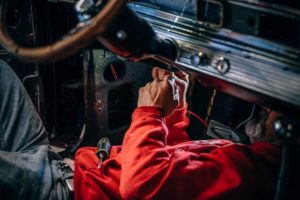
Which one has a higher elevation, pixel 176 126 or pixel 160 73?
pixel 160 73

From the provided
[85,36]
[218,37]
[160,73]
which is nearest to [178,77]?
[160,73]

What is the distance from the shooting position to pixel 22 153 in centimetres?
209

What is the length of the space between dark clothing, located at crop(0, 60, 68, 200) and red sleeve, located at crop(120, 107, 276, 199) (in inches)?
19.0

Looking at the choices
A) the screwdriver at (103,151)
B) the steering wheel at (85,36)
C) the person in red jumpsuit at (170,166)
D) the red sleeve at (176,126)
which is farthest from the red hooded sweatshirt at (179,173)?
the steering wheel at (85,36)

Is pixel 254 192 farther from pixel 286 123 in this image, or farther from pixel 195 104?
pixel 195 104

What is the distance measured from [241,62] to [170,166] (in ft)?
1.84

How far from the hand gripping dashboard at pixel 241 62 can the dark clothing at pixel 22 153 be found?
3.09 ft

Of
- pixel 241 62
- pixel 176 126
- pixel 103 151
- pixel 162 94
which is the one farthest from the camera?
pixel 176 126

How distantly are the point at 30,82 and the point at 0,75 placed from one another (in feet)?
1.57

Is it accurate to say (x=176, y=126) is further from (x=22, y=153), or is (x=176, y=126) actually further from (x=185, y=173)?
(x=22, y=153)

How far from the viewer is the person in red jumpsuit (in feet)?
5.39

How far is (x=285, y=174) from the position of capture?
1.34 metres

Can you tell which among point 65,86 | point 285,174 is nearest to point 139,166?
point 285,174

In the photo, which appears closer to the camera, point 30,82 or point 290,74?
point 290,74
